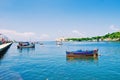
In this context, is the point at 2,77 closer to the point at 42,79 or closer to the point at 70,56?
the point at 42,79

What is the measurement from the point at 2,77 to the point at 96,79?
1466 cm

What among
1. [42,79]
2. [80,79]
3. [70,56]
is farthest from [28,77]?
[70,56]

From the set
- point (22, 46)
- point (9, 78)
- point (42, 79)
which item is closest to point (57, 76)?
point (42, 79)

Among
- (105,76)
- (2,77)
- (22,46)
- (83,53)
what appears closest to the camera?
(2,77)

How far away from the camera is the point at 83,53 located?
6241 cm

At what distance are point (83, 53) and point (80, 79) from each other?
31188 millimetres

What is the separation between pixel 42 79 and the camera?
31844 millimetres

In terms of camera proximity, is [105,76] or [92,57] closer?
[105,76]

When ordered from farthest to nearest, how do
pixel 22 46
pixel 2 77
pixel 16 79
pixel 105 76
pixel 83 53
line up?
pixel 22 46
pixel 83 53
pixel 105 76
pixel 2 77
pixel 16 79

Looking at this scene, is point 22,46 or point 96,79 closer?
point 96,79

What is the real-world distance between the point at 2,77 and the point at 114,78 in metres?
17.6

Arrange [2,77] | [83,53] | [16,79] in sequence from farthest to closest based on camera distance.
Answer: [83,53], [2,77], [16,79]

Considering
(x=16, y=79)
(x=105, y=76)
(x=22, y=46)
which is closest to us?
(x=16, y=79)

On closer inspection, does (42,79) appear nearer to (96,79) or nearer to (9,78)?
(9,78)
